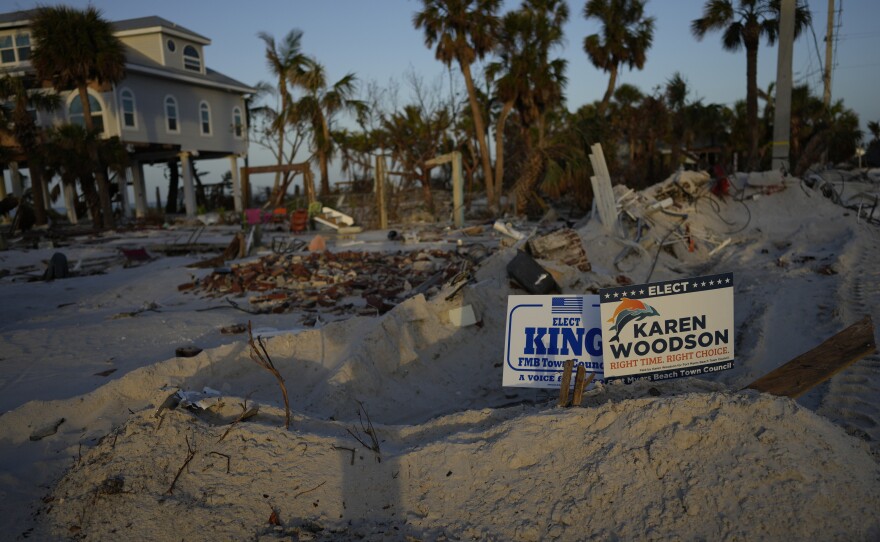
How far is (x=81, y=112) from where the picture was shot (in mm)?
27953

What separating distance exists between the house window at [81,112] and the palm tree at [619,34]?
77.6 feet

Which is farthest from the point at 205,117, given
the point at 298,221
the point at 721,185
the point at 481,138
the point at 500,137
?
the point at 721,185

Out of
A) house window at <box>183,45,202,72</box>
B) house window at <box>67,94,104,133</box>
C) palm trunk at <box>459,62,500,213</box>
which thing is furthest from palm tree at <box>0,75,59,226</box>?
palm trunk at <box>459,62,500,213</box>

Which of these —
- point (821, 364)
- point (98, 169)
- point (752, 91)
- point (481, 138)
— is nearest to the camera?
point (821, 364)

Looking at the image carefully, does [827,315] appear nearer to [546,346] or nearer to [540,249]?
[540,249]

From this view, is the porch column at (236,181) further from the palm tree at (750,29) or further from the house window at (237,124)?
the palm tree at (750,29)

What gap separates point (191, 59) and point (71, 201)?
9.27 metres

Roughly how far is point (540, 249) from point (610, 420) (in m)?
6.35

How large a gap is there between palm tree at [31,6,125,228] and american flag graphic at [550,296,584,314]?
25.5 metres

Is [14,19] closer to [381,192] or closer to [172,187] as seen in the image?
[172,187]

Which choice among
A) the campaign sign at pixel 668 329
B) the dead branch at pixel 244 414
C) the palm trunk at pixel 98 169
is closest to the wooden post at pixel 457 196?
the palm trunk at pixel 98 169

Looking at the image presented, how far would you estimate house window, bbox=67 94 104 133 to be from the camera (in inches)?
1081

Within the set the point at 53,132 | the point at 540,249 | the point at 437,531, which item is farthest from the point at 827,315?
the point at 53,132

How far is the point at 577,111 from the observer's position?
1581 inches
